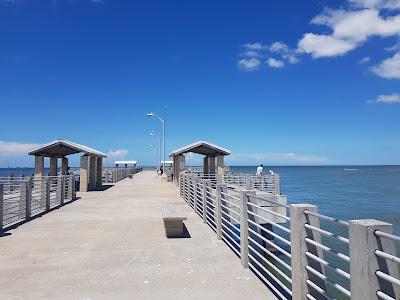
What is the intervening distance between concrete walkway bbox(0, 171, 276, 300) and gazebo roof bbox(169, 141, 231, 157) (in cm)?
1658

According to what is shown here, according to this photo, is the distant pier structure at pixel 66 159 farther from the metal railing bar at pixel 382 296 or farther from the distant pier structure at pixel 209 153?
the metal railing bar at pixel 382 296

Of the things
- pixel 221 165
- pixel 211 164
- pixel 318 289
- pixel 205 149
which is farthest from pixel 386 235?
pixel 211 164

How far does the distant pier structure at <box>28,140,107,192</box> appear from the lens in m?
25.5

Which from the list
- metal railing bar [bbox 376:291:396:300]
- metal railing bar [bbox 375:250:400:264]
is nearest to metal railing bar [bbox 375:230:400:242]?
metal railing bar [bbox 375:250:400:264]

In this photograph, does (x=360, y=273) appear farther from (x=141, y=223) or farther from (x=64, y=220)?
(x=64, y=220)

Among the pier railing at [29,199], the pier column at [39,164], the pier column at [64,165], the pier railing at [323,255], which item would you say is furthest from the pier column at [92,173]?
the pier railing at [323,255]

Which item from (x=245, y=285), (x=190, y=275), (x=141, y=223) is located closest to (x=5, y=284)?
(x=190, y=275)

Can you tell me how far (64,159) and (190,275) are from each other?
24616mm

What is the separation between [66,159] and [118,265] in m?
23.6

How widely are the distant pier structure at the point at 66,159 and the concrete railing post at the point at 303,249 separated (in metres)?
22.6

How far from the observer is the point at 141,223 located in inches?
488

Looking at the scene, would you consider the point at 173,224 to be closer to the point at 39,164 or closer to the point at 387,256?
the point at 387,256

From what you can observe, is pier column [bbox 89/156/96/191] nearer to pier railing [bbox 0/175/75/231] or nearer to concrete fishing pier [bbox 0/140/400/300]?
pier railing [bbox 0/175/75/231]

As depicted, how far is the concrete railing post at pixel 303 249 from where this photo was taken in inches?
174
